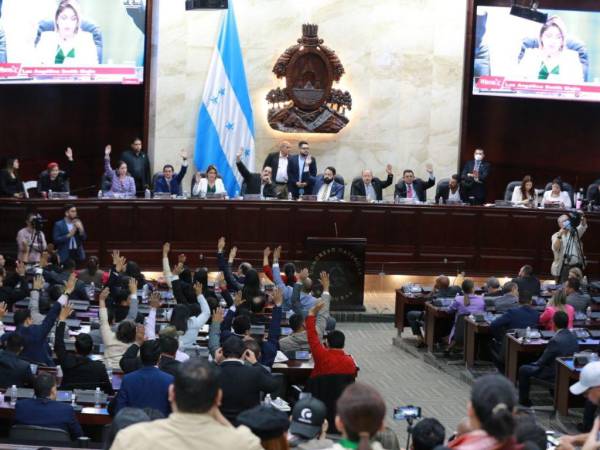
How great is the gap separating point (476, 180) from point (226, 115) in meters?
4.51

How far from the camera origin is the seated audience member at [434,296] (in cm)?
1414

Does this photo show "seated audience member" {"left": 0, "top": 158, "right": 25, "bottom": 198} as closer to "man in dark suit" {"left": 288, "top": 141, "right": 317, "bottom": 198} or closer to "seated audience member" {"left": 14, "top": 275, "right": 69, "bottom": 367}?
"man in dark suit" {"left": 288, "top": 141, "right": 317, "bottom": 198}

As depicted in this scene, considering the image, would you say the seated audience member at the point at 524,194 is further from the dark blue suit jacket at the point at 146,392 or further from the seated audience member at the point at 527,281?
the dark blue suit jacket at the point at 146,392

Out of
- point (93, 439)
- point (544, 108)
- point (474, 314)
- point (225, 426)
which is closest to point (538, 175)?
point (544, 108)

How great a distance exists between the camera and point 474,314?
1307 cm

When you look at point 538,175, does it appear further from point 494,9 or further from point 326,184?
point 326,184

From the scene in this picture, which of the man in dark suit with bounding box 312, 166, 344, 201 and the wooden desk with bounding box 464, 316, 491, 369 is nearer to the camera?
the wooden desk with bounding box 464, 316, 491, 369

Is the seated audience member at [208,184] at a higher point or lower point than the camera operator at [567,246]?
higher

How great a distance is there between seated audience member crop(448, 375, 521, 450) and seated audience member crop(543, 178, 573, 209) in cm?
1396

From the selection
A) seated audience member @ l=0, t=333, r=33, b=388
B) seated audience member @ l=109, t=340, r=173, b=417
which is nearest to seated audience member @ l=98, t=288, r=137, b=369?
seated audience member @ l=0, t=333, r=33, b=388

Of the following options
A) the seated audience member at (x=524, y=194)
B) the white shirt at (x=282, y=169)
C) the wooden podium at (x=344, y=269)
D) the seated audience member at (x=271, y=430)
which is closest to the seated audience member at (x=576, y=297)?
the wooden podium at (x=344, y=269)

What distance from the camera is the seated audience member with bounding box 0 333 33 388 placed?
28.8 ft

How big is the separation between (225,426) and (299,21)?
16.1 meters

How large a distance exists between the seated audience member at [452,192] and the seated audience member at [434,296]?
392 centimetres
